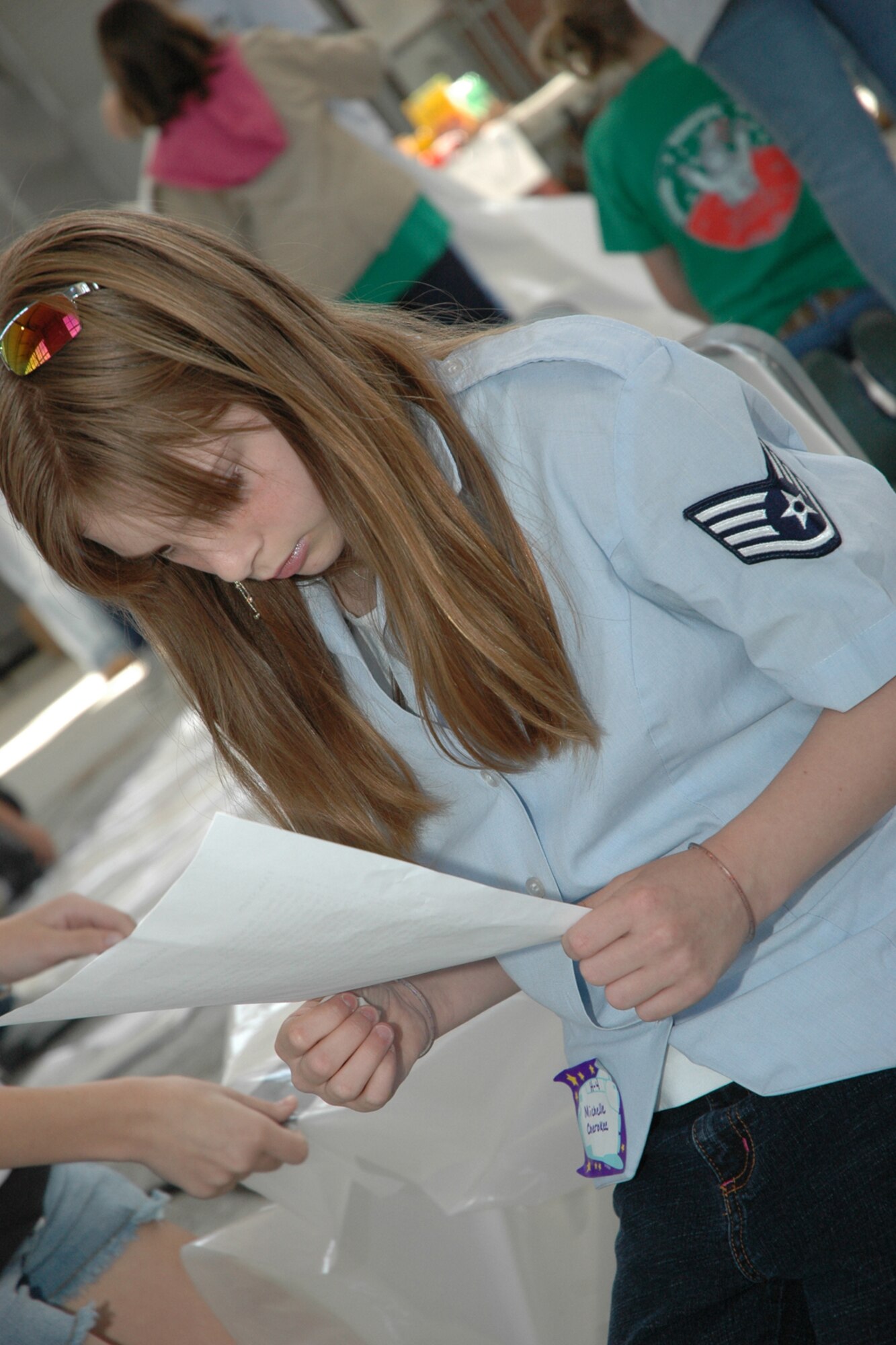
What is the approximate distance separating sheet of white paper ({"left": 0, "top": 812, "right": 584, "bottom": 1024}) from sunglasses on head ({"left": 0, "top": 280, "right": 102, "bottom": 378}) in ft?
1.14

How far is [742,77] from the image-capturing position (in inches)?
55.1

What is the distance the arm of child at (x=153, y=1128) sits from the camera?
2.68ft

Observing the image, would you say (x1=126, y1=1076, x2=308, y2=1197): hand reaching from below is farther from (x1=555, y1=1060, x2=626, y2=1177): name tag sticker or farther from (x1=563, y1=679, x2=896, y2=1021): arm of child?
(x1=563, y1=679, x2=896, y2=1021): arm of child

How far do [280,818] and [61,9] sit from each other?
469 centimetres

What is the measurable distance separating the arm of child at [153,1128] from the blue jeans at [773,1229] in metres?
0.30

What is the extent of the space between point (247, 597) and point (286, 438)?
17 cm

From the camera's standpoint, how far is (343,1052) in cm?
72

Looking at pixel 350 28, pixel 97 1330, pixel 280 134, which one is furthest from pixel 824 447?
pixel 350 28

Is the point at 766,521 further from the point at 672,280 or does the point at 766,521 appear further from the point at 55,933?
the point at 672,280

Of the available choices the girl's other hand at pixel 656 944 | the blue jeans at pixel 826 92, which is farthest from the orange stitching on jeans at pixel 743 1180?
the blue jeans at pixel 826 92

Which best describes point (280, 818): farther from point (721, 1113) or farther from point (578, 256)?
point (578, 256)

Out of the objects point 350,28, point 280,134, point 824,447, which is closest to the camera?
point 824,447

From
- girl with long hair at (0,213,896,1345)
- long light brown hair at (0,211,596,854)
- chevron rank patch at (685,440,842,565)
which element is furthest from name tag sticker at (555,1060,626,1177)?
chevron rank patch at (685,440,842,565)

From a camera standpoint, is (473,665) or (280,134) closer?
(473,665)
